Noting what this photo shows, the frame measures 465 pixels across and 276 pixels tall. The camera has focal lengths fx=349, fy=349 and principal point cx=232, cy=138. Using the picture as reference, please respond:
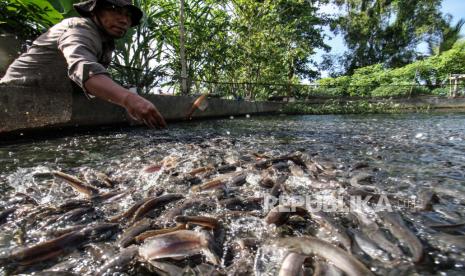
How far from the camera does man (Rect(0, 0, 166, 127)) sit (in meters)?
2.28

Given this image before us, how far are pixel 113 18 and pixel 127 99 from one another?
161 cm

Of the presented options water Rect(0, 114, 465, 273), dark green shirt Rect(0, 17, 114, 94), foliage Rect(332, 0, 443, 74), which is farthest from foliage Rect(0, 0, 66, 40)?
foliage Rect(332, 0, 443, 74)

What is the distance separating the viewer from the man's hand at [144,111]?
7.20 feet

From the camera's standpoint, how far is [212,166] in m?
3.69

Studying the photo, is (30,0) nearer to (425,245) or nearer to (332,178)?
(332,178)

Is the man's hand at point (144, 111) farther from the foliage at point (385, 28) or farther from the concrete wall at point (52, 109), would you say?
the foliage at point (385, 28)

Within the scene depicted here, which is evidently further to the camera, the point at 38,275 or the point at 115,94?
the point at 115,94

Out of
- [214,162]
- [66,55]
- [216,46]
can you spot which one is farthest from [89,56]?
[216,46]

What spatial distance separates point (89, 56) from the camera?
8.65ft

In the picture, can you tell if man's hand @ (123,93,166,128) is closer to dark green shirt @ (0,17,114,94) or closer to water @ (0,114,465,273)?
dark green shirt @ (0,17,114,94)

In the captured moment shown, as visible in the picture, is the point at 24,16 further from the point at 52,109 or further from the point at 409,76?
the point at 409,76

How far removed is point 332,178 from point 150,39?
11992 millimetres

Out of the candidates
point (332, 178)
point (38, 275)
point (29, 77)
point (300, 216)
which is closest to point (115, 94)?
point (38, 275)

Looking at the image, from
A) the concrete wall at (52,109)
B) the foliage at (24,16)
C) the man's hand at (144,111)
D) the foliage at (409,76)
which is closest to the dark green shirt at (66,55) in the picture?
the concrete wall at (52,109)
